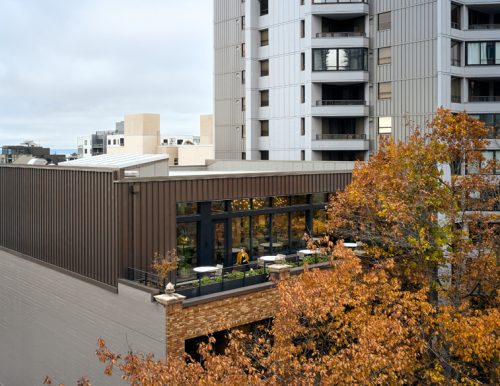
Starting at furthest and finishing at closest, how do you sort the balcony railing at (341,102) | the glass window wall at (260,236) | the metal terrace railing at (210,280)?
the balcony railing at (341,102), the glass window wall at (260,236), the metal terrace railing at (210,280)

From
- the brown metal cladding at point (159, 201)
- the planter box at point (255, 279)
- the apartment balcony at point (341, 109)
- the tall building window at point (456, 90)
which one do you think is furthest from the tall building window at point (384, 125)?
the planter box at point (255, 279)

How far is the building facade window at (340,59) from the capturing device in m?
49.8

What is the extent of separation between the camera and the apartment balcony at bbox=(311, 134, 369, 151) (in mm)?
50781

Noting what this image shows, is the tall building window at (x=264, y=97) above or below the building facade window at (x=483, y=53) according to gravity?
below

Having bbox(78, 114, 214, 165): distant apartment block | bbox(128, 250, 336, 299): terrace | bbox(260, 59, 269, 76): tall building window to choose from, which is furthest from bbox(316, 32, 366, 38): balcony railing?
bbox(78, 114, 214, 165): distant apartment block

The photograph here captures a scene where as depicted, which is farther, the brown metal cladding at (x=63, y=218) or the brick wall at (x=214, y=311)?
the brown metal cladding at (x=63, y=218)

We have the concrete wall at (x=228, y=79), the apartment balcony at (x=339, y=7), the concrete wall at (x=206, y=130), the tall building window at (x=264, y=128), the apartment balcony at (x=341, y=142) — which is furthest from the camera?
the concrete wall at (x=206, y=130)

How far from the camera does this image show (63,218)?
26.5 meters

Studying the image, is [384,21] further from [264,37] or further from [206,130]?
[206,130]

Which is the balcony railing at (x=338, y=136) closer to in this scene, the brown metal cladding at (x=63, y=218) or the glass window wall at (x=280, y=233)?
the glass window wall at (x=280, y=233)

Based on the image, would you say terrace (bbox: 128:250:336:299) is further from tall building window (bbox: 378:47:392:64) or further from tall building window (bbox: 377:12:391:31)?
tall building window (bbox: 377:12:391:31)

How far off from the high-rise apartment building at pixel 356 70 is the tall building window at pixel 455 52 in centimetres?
8

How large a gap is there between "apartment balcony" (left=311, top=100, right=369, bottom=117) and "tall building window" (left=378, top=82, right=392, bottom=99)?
1602mm

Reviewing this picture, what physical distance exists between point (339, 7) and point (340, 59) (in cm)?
443
